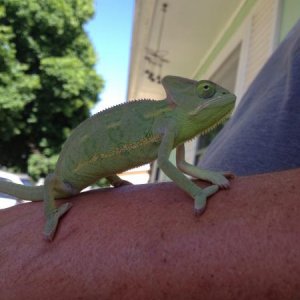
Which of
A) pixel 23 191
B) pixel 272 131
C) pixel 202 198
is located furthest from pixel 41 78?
pixel 202 198

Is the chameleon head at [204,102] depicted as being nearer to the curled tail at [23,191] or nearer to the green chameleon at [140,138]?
the green chameleon at [140,138]

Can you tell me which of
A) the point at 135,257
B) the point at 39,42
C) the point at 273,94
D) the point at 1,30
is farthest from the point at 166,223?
the point at 39,42

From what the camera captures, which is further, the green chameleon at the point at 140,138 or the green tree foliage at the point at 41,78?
the green tree foliage at the point at 41,78

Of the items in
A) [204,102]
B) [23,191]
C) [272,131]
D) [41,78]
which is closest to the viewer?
[204,102]

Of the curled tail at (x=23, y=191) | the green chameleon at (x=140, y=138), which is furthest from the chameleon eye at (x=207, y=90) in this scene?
the curled tail at (x=23, y=191)

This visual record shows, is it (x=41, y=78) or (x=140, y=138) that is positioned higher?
(x=140, y=138)

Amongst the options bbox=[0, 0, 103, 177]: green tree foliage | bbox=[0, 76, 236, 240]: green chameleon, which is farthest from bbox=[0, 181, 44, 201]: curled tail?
bbox=[0, 0, 103, 177]: green tree foliage

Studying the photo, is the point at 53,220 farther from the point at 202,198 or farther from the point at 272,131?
the point at 272,131
